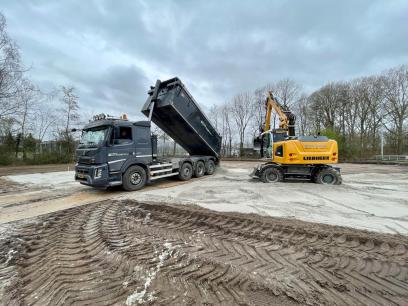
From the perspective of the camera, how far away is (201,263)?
245cm

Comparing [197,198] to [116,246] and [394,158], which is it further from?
[394,158]

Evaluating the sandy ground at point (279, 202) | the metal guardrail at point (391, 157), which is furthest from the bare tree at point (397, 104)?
the sandy ground at point (279, 202)

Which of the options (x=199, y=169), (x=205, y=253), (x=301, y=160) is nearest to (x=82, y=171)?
(x=199, y=169)

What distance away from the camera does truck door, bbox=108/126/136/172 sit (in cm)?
629

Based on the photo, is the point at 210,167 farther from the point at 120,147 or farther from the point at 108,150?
the point at 108,150

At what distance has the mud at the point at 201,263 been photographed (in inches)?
75.8

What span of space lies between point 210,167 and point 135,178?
448 cm

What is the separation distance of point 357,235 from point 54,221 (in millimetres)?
5762

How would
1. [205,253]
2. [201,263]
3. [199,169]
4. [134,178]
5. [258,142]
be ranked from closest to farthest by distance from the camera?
[201,263], [205,253], [134,178], [199,169], [258,142]

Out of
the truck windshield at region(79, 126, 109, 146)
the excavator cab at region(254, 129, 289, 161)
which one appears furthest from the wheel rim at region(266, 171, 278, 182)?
the truck windshield at region(79, 126, 109, 146)

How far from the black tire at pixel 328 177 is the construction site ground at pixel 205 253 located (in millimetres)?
2737

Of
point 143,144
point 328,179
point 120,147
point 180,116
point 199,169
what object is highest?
point 180,116

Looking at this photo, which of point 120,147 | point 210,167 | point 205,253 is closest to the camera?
point 205,253

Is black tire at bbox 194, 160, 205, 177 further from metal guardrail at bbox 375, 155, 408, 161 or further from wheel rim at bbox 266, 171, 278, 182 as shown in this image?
metal guardrail at bbox 375, 155, 408, 161
